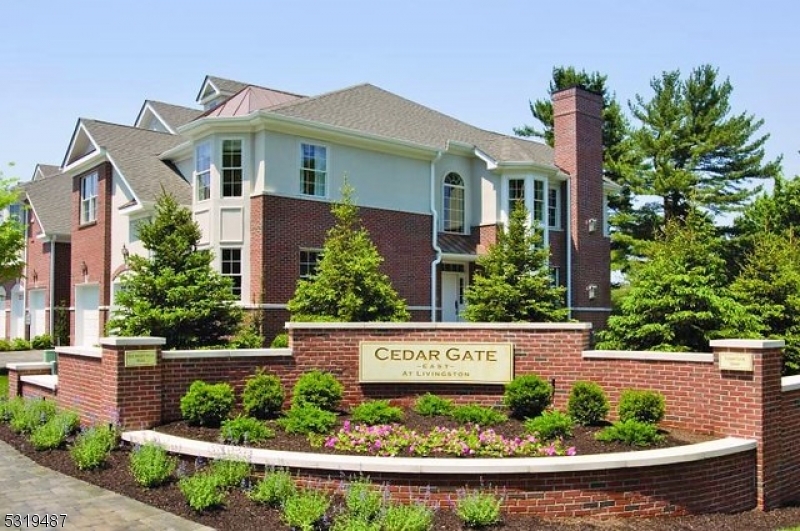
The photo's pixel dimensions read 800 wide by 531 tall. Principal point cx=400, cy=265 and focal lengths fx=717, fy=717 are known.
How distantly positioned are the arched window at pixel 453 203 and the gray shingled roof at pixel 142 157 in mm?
8130

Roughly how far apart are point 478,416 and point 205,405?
3842 millimetres

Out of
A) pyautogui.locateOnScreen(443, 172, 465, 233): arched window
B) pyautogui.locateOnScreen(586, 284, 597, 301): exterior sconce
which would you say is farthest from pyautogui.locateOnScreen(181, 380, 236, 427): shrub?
pyautogui.locateOnScreen(586, 284, 597, 301): exterior sconce

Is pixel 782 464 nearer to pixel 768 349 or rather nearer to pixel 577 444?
pixel 768 349

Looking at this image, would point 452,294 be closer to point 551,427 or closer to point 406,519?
point 551,427

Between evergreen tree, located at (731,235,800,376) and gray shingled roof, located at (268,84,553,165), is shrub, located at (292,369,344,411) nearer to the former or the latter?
evergreen tree, located at (731,235,800,376)

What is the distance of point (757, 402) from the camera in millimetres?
9352

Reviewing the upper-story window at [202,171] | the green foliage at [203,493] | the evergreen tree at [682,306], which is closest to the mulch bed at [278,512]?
the green foliage at [203,493]

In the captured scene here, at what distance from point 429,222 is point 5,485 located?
608 inches

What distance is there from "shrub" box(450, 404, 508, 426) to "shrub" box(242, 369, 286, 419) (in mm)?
2630

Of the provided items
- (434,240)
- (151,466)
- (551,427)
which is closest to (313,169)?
(434,240)

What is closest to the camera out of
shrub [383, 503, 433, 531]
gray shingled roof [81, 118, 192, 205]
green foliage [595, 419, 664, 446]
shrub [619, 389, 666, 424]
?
shrub [383, 503, 433, 531]

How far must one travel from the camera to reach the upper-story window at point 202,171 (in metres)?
19.7

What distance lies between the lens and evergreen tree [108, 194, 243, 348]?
15.5 metres

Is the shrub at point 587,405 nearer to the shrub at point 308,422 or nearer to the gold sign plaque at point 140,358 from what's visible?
the shrub at point 308,422
